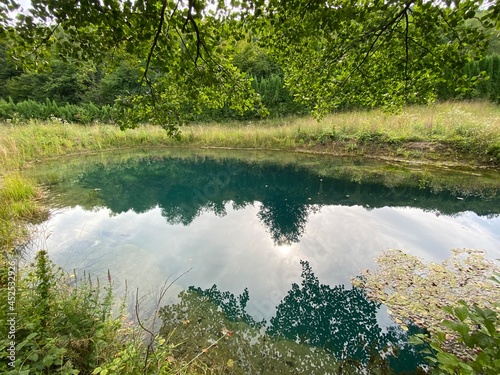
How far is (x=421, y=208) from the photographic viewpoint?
4.91m

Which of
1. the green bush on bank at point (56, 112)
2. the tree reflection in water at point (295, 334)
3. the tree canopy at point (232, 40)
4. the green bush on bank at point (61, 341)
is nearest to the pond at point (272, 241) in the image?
the tree reflection in water at point (295, 334)

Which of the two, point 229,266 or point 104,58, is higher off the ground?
point 104,58

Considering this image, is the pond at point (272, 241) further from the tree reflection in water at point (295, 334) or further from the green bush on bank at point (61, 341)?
the green bush on bank at point (61, 341)

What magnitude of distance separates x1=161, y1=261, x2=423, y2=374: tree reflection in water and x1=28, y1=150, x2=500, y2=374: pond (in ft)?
0.04

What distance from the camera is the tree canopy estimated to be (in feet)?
5.84

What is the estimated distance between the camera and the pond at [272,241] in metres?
2.31

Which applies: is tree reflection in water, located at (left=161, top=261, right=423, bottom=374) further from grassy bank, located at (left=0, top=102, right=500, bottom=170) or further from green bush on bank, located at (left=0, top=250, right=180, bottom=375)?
grassy bank, located at (left=0, top=102, right=500, bottom=170)

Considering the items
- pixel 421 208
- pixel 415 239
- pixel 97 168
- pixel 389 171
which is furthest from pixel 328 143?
pixel 97 168

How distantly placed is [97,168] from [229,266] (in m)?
7.50

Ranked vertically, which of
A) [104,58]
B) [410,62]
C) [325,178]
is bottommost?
[325,178]

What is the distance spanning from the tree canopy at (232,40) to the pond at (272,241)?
1949 millimetres

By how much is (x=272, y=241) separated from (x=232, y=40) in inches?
112

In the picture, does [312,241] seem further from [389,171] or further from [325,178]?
[389,171]

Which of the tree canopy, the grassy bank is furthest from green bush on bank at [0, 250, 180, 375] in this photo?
the grassy bank
